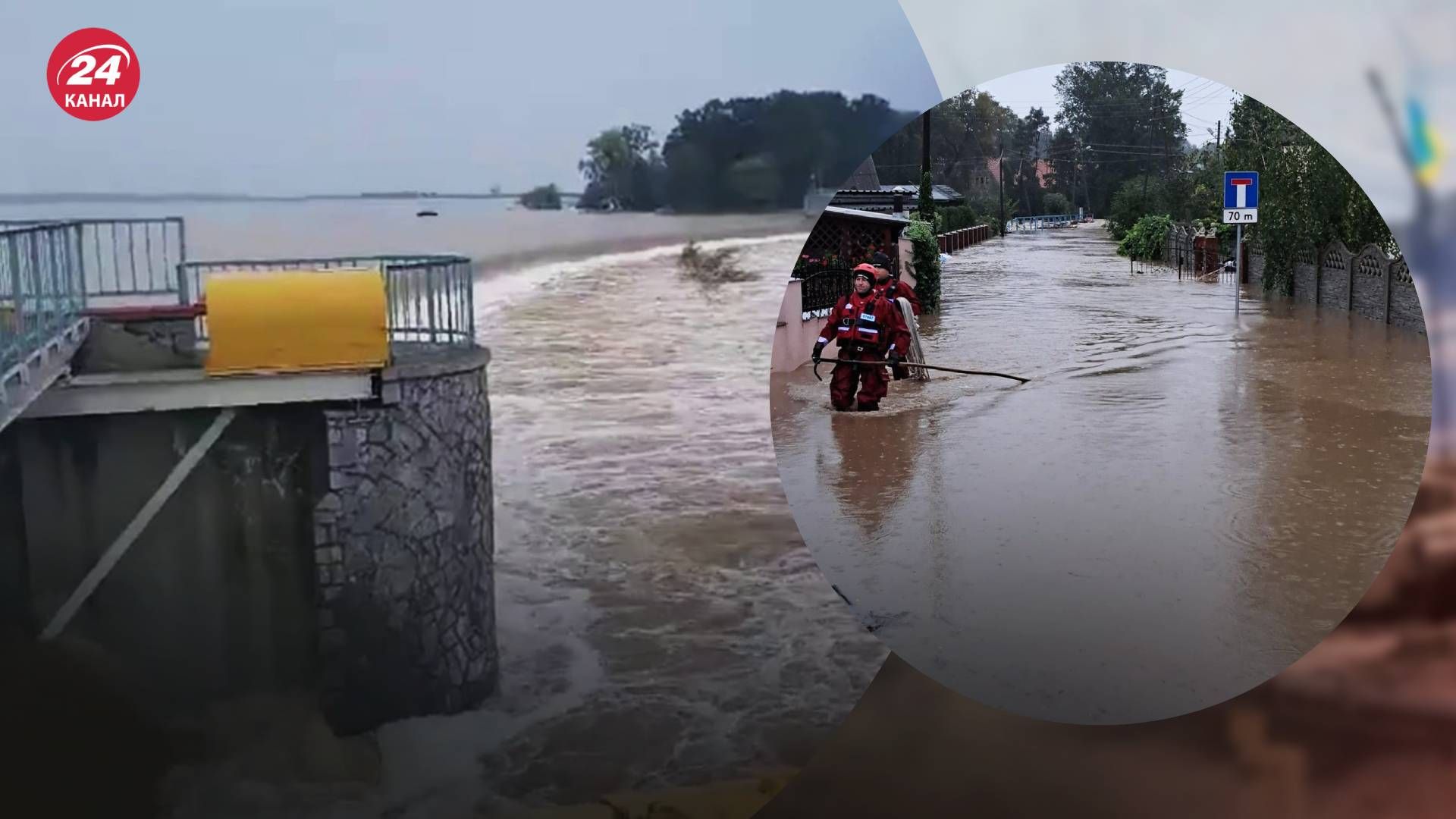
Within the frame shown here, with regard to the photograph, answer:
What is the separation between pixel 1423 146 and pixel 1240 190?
158cm

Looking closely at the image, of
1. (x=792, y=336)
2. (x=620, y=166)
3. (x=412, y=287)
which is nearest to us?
(x=412, y=287)

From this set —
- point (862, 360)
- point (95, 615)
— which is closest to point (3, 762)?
point (95, 615)

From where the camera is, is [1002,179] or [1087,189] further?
[1002,179]

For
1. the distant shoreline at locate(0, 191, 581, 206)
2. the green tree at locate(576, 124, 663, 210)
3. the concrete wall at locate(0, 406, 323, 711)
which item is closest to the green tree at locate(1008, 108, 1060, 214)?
the green tree at locate(576, 124, 663, 210)

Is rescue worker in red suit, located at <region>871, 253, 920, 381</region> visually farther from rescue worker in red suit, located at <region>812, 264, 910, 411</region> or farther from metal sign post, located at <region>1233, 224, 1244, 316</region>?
metal sign post, located at <region>1233, 224, 1244, 316</region>

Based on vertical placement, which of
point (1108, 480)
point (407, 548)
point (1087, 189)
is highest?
point (1087, 189)

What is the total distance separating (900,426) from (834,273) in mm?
863

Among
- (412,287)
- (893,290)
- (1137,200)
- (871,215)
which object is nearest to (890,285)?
(893,290)

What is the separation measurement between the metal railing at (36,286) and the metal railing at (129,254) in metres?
0.02

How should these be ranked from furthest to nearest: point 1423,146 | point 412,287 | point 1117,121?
point 1117,121 → point 1423,146 → point 412,287

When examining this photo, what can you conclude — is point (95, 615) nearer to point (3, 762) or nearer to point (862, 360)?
point (3, 762)

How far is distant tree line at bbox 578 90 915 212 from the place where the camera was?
3.75 metres

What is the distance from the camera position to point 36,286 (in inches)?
132

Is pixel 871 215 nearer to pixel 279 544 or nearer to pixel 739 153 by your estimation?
pixel 739 153
